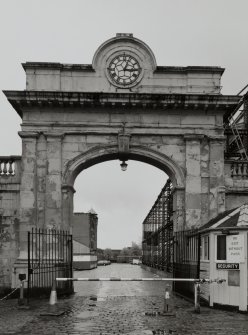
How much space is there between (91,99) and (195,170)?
4.75 meters

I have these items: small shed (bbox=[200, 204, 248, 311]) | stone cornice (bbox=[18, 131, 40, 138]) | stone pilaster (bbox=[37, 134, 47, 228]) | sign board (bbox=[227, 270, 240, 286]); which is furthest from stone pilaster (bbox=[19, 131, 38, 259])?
sign board (bbox=[227, 270, 240, 286])

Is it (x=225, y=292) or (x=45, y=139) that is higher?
(x=45, y=139)

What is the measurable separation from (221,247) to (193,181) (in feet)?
19.7

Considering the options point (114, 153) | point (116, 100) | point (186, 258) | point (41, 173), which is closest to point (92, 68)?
point (116, 100)

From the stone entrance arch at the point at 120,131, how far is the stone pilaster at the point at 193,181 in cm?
4

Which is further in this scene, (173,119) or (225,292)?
(173,119)

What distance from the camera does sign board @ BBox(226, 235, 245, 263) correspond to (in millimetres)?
14789

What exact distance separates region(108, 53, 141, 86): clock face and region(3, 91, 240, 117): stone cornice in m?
0.87

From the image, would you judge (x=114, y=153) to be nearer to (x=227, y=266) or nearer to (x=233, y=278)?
(x=227, y=266)

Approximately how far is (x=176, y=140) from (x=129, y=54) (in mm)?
3746

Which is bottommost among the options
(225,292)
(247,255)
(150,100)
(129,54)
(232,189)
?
(225,292)

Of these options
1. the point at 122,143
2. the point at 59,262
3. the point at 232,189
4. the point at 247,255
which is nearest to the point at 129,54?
the point at 122,143

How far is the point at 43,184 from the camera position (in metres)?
21.3

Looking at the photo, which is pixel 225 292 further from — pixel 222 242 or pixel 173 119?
pixel 173 119
